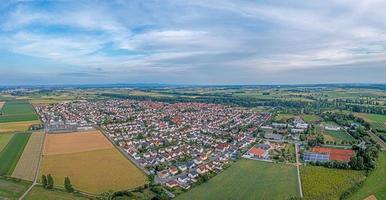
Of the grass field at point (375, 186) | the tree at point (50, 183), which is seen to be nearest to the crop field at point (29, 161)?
the tree at point (50, 183)

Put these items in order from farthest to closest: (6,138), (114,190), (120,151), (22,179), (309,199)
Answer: (6,138), (120,151), (22,179), (114,190), (309,199)

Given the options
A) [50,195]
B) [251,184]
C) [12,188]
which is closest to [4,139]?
[12,188]

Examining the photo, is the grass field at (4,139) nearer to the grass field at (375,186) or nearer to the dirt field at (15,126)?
the dirt field at (15,126)

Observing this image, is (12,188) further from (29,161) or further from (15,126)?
(15,126)

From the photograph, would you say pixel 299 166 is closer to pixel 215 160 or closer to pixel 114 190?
pixel 215 160

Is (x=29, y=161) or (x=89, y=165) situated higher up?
(x=29, y=161)

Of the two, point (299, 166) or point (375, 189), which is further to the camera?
point (299, 166)

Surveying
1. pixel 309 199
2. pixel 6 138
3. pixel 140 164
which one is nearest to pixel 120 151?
pixel 140 164
